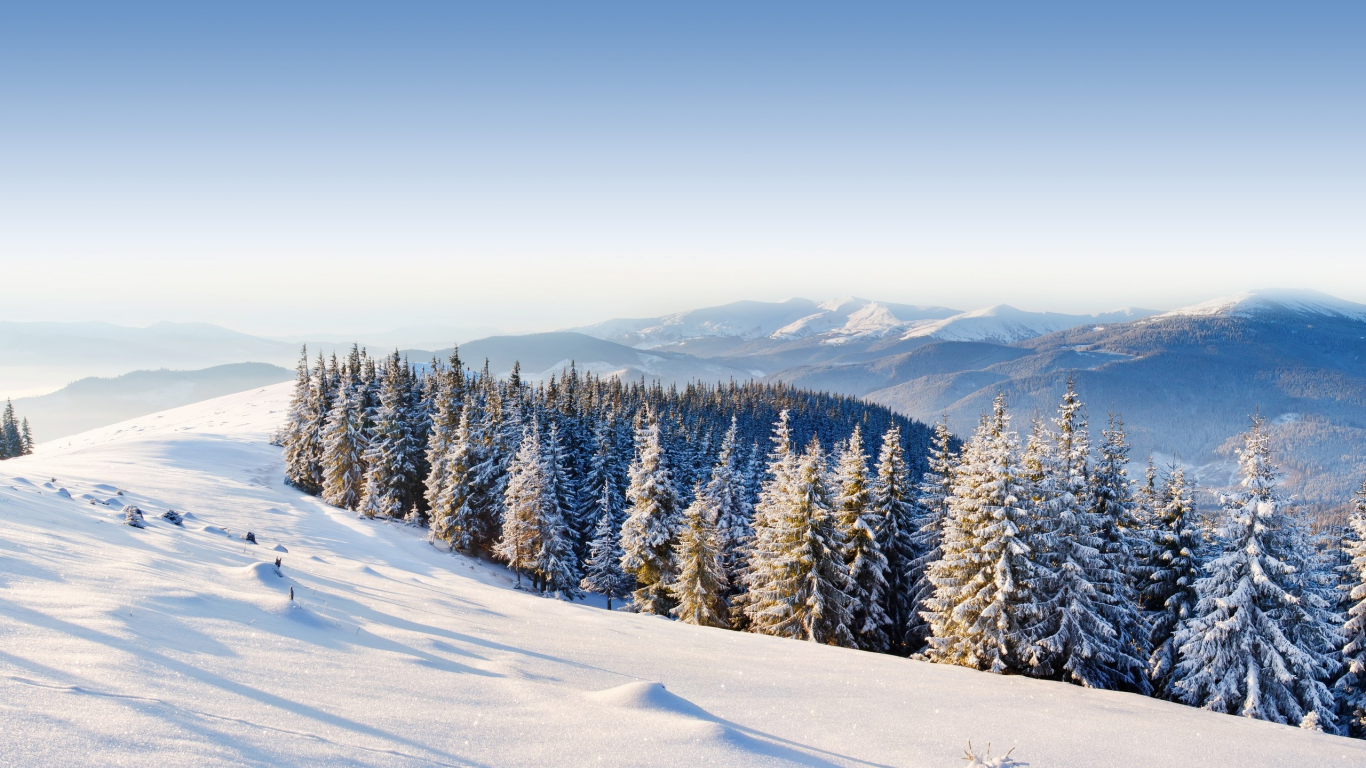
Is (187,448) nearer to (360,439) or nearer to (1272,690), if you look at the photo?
(360,439)

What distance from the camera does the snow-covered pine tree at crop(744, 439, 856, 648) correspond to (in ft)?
92.1

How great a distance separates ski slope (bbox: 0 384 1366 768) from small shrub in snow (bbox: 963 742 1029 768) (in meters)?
0.37

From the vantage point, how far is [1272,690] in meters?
22.0

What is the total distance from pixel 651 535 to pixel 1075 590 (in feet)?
68.6

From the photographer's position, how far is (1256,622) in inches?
874

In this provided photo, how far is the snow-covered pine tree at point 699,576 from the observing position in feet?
105

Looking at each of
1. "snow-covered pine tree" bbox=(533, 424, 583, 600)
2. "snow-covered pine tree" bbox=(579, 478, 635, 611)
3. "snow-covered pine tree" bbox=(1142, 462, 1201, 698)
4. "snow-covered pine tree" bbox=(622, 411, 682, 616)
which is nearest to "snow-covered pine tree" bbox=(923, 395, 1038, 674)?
"snow-covered pine tree" bbox=(1142, 462, 1201, 698)

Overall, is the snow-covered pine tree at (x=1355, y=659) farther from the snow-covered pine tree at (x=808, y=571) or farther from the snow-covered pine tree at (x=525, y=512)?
the snow-covered pine tree at (x=525, y=512)

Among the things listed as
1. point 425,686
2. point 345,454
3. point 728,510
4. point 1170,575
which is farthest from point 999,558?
point 345,454

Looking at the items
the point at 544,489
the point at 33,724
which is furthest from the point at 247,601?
the point at 544,489

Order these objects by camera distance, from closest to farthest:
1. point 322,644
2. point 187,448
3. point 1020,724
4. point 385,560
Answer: point 322,644
point 1020,724
point 385,560
point 187,448

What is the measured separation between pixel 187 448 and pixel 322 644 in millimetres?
63740

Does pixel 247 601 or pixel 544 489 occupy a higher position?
pixel 247 601

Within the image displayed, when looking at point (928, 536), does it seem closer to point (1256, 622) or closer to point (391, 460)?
point (1256, 622)
